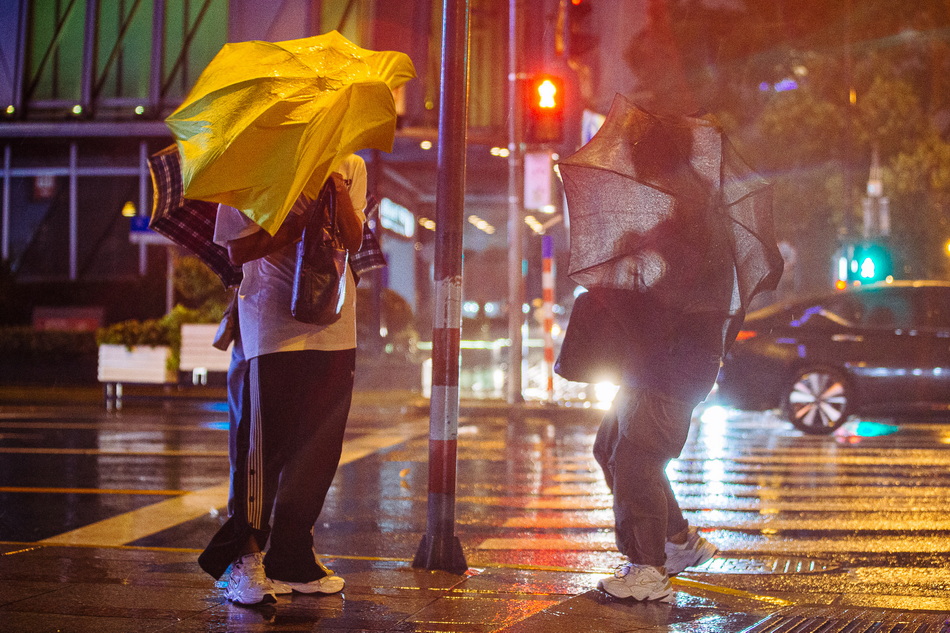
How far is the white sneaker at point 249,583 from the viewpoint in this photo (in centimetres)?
407

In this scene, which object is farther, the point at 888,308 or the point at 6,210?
the point at 6,210

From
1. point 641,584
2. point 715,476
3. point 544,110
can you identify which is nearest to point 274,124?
point 641,584

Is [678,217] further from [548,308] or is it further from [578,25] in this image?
[578,25]

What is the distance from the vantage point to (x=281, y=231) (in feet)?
13.2

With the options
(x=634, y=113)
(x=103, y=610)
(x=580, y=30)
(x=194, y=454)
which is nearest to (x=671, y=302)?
(x=634, y=113)

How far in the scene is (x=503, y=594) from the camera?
4328mm

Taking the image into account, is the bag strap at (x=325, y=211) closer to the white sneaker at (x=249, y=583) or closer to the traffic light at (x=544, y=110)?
the white sneaker at (x=249, y=583)

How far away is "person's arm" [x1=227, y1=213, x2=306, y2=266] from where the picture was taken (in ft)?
12.9

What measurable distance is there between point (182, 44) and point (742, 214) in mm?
25817

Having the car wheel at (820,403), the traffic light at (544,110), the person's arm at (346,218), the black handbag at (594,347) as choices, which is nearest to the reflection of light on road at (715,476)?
the car wheel at (820,403)

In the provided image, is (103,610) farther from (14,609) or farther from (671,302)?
(671,302)

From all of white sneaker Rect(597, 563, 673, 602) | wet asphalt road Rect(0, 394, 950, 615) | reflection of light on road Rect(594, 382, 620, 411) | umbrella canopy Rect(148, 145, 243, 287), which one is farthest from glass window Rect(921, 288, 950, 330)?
umbrella canopy Rect(148, 145, 243, 287)

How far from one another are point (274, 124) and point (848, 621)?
9.91 ft

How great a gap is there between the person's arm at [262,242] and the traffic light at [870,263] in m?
17.5
